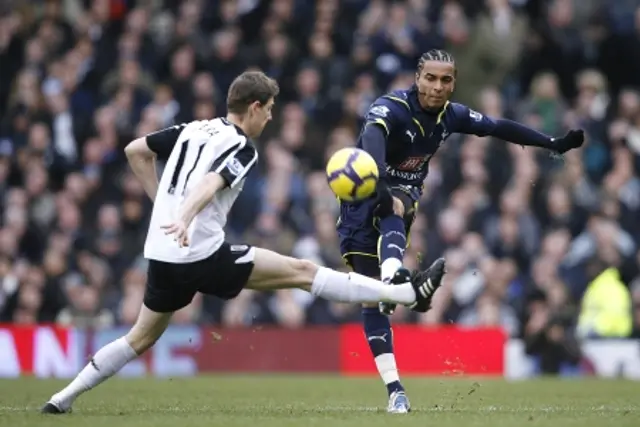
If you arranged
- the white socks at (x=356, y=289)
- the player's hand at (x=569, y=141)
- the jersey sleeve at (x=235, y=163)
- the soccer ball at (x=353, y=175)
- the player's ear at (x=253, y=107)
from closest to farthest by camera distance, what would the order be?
the jersey sleeve at (x=235, y=163) → the white socks at (x=356, y=289) → the player's ear at (x=253, y=107) → the soccer ball at (x=353, y=175) → the player's hand at (x=569, y=141)

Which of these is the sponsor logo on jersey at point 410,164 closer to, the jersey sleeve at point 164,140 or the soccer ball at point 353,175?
the soccer ball at point 353,175

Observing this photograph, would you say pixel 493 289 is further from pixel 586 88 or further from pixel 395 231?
pixel 395 231

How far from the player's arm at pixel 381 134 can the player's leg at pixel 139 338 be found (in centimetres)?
161

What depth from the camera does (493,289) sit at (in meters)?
18.2

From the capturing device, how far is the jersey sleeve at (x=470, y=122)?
11.2 m

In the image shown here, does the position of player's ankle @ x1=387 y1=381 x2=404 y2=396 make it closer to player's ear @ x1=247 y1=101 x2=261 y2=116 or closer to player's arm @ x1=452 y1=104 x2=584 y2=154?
player's arm @ x1=452 y1=104 x2=584 y2=154

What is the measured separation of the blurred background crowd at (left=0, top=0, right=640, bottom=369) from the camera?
1833 cm

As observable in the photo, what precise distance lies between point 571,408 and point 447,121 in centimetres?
224

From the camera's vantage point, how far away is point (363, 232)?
436 inches

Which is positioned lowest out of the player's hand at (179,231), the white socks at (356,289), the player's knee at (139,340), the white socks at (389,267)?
the player's knee at (139,340)

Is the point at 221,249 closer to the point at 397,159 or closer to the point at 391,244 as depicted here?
A: the point at 391,244

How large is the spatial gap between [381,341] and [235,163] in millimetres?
1982

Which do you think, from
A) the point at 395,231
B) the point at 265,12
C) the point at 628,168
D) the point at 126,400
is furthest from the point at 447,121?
the point at 265,12

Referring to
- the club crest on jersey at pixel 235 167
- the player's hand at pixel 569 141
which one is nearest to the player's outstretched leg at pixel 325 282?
the club crest on jersey at pixel 235 167
